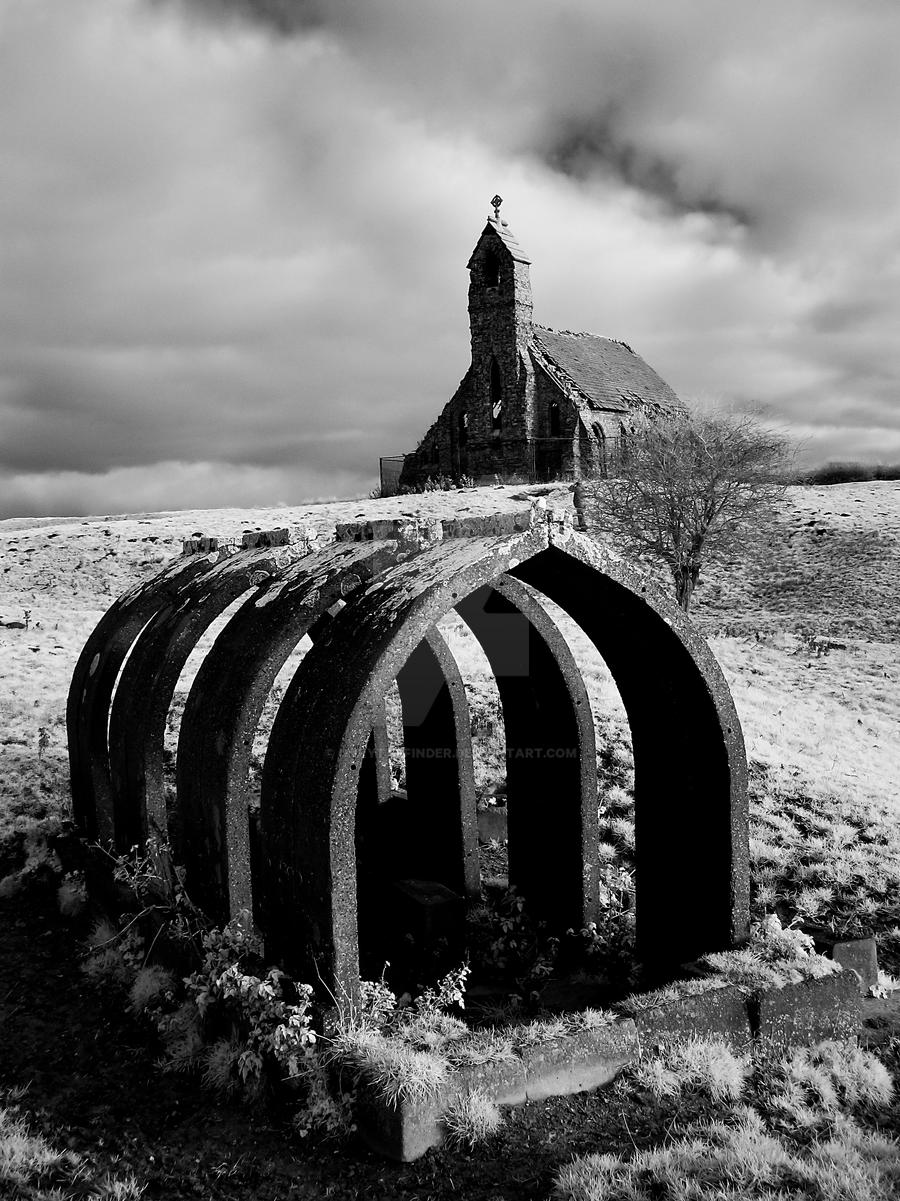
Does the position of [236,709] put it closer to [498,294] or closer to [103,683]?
[103,683]

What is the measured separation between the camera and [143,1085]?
516 cm

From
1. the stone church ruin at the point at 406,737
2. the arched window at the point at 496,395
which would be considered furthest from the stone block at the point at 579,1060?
the arched window at the point at 496,395

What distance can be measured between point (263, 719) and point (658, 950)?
21.8ft

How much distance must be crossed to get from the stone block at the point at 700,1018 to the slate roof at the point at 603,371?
37807 mm

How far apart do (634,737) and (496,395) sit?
38.2 metres

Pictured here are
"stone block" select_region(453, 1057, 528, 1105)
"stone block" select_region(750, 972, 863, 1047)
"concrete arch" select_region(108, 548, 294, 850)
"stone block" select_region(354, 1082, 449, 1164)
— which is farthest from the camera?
"concrete arch" select_region(108, 548, 294, 850)

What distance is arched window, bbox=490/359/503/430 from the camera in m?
42.6

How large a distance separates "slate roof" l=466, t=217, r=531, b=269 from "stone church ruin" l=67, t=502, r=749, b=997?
1462 inches

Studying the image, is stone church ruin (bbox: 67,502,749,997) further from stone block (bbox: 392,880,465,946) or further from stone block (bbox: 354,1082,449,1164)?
stone block (bbox: 354,1082,449,1164)

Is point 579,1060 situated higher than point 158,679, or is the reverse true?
point 158,679

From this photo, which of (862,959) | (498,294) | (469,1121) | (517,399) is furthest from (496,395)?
(469,1121)

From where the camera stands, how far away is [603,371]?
45.0 metres

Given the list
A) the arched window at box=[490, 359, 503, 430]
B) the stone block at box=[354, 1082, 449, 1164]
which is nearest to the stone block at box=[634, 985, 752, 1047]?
the stone block at box=[354, 1082, 449, 1164]

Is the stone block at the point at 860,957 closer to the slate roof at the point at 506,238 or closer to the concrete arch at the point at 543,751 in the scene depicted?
the concrete arch at the point at 543,751
